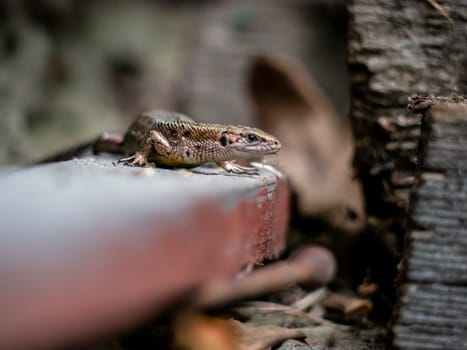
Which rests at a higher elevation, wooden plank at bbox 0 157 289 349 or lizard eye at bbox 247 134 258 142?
lizard eye at bbox 247 134 258 142

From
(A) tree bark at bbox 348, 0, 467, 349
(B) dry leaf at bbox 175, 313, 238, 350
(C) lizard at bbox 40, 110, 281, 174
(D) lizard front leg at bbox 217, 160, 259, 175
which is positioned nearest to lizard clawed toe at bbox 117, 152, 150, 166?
(C) lizard at bbox 40, 110, 281, 174

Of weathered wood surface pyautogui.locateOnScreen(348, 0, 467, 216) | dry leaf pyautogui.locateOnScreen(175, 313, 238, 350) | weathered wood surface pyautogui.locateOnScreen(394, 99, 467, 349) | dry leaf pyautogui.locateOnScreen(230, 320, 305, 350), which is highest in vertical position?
weathered wood surface pyautogui.locateOnScreen(348, 0, 467, 216)

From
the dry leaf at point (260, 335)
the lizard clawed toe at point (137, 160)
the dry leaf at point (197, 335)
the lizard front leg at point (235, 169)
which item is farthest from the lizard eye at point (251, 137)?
the dry leaf at point (197, 335)

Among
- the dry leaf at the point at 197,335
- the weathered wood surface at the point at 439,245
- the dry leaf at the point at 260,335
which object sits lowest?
the dry leaf at the point at 260,335

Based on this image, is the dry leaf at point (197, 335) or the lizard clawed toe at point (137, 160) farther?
the lizard clawed toe at point (137, 160)

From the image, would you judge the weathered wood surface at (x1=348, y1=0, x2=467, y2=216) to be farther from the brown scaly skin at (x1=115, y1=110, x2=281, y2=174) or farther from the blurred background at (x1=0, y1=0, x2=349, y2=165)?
the blurred background at (x1=0, y1=0, x2=349, y2=165)

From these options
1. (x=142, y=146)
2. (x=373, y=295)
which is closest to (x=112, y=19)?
(x=142, y=146)

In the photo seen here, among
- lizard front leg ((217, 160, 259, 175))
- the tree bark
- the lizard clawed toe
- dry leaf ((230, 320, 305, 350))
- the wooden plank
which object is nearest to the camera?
the wooden plank

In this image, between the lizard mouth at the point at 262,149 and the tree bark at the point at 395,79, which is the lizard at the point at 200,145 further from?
the tree bark at the point at 395,79

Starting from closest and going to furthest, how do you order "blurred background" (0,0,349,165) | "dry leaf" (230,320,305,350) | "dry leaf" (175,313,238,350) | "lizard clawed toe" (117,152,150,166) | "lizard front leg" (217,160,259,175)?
"dry leaf" (175,313,238,350), "dry leaf" (230,320,305,350), "lizard front leg" (217,160,259,175), "lizard clawed toe" (117,152,150,166), "blurred background" (0,0,349,165)
